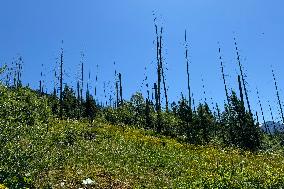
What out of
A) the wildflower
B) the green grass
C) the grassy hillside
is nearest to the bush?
the grassy hillside

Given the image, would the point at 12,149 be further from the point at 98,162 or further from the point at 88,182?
the point at 98,162

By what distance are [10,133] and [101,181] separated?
6.97m

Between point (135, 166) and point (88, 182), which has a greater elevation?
point (135, 166)

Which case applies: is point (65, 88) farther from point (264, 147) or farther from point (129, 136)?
point (129, 136)

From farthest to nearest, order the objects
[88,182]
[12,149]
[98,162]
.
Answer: [98,162]
[88,182]
[12,149]

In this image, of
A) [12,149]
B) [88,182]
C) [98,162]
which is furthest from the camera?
[98,162]

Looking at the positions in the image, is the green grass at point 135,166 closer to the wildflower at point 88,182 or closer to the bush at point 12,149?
the wildflower at point 88,182

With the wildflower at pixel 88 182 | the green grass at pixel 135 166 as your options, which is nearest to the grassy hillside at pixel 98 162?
the green grass at pixel 135 166

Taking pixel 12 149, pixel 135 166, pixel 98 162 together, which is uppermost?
pixel 98 162

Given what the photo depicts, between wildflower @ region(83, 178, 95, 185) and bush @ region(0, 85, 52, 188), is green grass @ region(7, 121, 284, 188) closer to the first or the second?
wildflower @ region(83, 178, 95, 185)

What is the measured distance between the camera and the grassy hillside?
20734 mm

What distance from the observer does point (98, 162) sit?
29.6m

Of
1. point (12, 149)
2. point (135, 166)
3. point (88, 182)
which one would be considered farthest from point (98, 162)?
point (12, 149)

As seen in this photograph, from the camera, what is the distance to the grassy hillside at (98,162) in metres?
20.7
